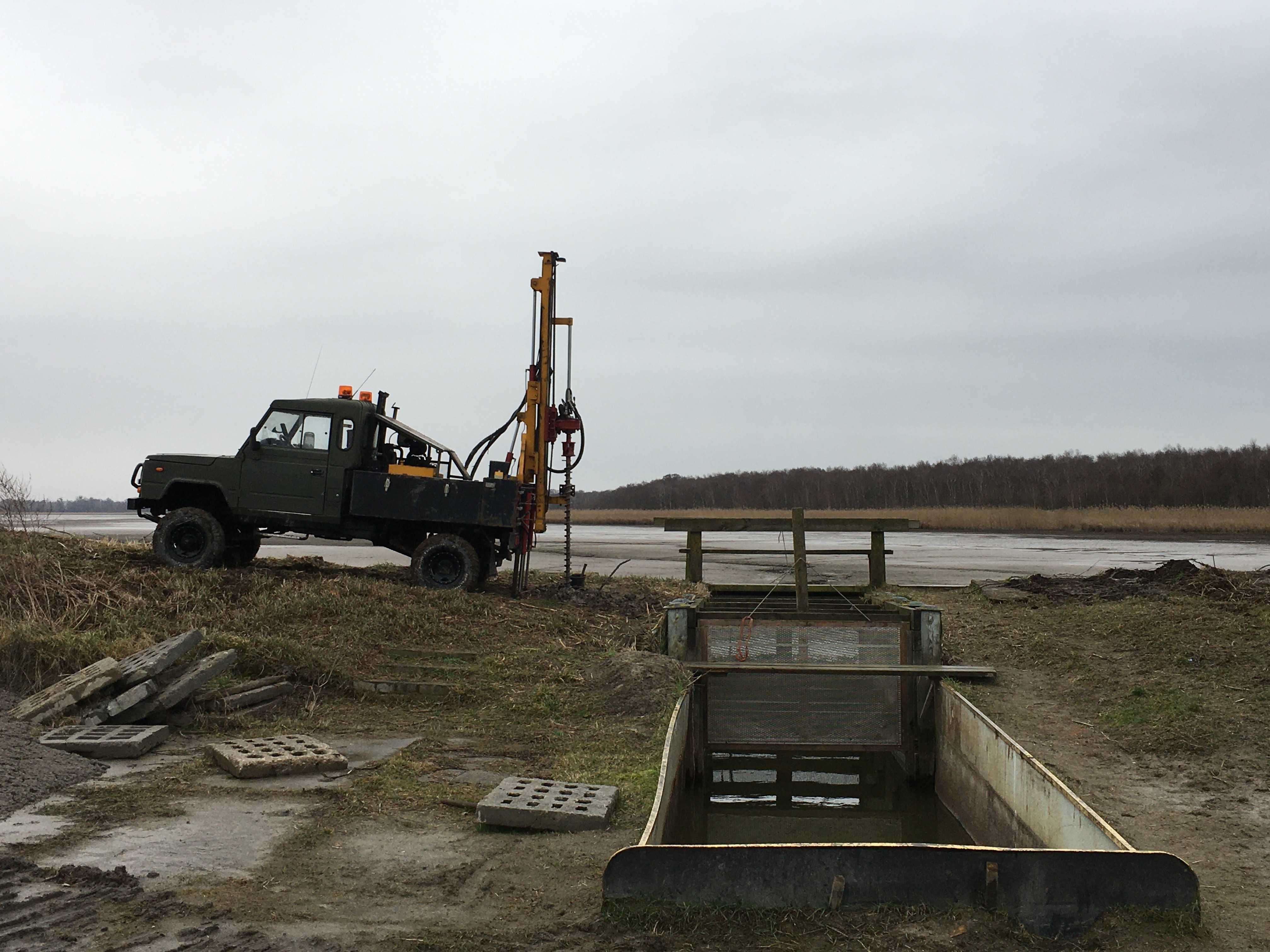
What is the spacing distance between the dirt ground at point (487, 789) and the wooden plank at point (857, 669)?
Result: 0.64 feet

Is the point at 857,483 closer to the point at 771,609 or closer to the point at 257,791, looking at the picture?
the point at 771,609

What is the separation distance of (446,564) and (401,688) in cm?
440

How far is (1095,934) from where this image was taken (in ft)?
13.8

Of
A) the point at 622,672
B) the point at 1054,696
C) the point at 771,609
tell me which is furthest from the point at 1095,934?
the point at 771,609

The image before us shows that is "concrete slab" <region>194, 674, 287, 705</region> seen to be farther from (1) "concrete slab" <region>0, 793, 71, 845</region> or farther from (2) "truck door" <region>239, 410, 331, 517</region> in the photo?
(2) "truck door" <region>239, 410, 331, 517</region>

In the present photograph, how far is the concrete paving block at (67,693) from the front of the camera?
754 cm

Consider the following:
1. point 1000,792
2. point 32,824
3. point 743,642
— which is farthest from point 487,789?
point 743,642

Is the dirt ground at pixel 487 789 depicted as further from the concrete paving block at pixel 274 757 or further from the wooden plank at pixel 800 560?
the wooden plank at pixel 800 560

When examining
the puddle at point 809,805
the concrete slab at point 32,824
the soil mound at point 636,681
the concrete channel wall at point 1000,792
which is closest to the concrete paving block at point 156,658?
the concrete slab at point 32,824

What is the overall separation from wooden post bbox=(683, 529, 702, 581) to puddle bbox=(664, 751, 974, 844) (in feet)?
8.89

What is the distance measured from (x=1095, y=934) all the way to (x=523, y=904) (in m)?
2.32

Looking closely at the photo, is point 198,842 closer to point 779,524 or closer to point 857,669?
point 857,669

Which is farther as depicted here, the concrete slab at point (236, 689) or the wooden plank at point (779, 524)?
the wooden plank at point (779, 524)

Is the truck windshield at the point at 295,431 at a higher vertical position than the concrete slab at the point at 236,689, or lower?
higher
